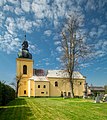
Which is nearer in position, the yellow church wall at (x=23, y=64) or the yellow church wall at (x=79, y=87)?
the yellow church wall at (x=23, y=64)

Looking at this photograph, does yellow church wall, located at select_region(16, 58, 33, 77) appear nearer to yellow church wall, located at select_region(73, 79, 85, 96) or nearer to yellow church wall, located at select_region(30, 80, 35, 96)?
yellow church wall, located at select_region(30, 80, 35, 96)

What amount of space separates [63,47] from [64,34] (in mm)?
2379

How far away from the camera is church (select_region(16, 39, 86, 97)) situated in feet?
208

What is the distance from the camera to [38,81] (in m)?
63.3

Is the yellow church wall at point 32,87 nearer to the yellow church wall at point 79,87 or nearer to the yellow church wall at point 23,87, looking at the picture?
the yellow church wall at point 23,87

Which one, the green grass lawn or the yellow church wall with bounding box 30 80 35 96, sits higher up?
the yellow church wall with bounding box 30 80 35 96

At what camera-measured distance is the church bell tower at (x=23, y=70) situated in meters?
65.9

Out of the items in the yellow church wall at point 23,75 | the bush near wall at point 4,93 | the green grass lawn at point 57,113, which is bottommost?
the green grass lawn at point 57,113

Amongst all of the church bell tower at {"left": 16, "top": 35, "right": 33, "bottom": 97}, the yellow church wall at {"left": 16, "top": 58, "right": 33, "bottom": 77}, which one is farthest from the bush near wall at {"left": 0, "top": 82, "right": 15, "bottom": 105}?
the yellow church wall at {"left": 16, "top": 58, "right": 33, "bottom": 77}

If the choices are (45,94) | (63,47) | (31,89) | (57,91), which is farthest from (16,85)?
(63,47)

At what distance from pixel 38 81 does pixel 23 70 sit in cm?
722

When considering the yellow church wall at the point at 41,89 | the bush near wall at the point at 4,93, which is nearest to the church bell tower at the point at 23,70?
the yellow church wall at the point at 41,89

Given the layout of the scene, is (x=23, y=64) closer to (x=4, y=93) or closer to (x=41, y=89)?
(x=41, y=89)

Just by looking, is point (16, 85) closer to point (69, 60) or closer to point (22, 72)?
point (22, 72)
